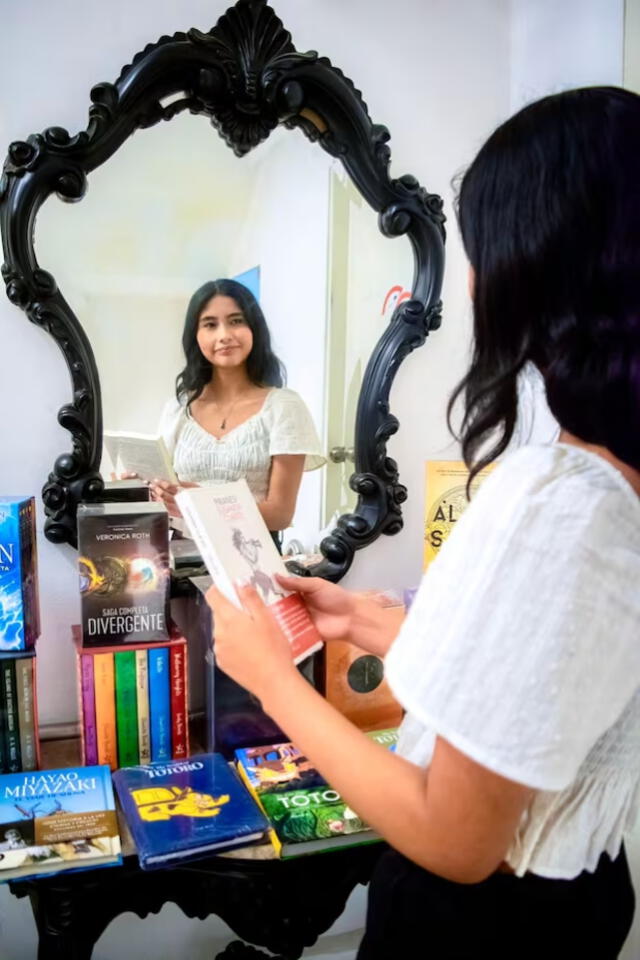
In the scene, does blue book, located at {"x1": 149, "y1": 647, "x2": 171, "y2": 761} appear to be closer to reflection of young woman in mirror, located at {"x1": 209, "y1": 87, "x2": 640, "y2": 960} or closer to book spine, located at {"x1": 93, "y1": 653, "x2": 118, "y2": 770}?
book spine, located at {"x1": 93, "y1": 653, "x2": 118, "y2": 770}

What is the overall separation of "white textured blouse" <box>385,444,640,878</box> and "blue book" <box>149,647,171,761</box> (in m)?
0.69

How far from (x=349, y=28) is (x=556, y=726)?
1312mm

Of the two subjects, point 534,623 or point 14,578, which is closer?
point 534,623

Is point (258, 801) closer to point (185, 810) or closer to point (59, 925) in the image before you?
point (185, 810)

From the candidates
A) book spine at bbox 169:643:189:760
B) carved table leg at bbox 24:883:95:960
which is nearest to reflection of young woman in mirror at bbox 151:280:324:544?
book spine at bbox 169:643:189:760

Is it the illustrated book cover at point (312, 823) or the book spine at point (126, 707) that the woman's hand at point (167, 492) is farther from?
the illustrated book cover at point (312, 823)

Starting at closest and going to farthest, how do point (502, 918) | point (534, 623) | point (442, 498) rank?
point (534, 623)
point (502, 918)
point (442, 498)

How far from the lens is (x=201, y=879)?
1.02 meters

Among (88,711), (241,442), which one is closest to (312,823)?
(88,711)

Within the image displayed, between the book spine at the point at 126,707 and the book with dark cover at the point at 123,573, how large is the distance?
32 mm

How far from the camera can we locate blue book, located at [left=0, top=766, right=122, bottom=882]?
0.94 meters

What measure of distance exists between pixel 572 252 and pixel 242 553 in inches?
20.7

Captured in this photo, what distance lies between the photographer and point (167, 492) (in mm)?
1296

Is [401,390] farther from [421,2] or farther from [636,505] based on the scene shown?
[636,505]
